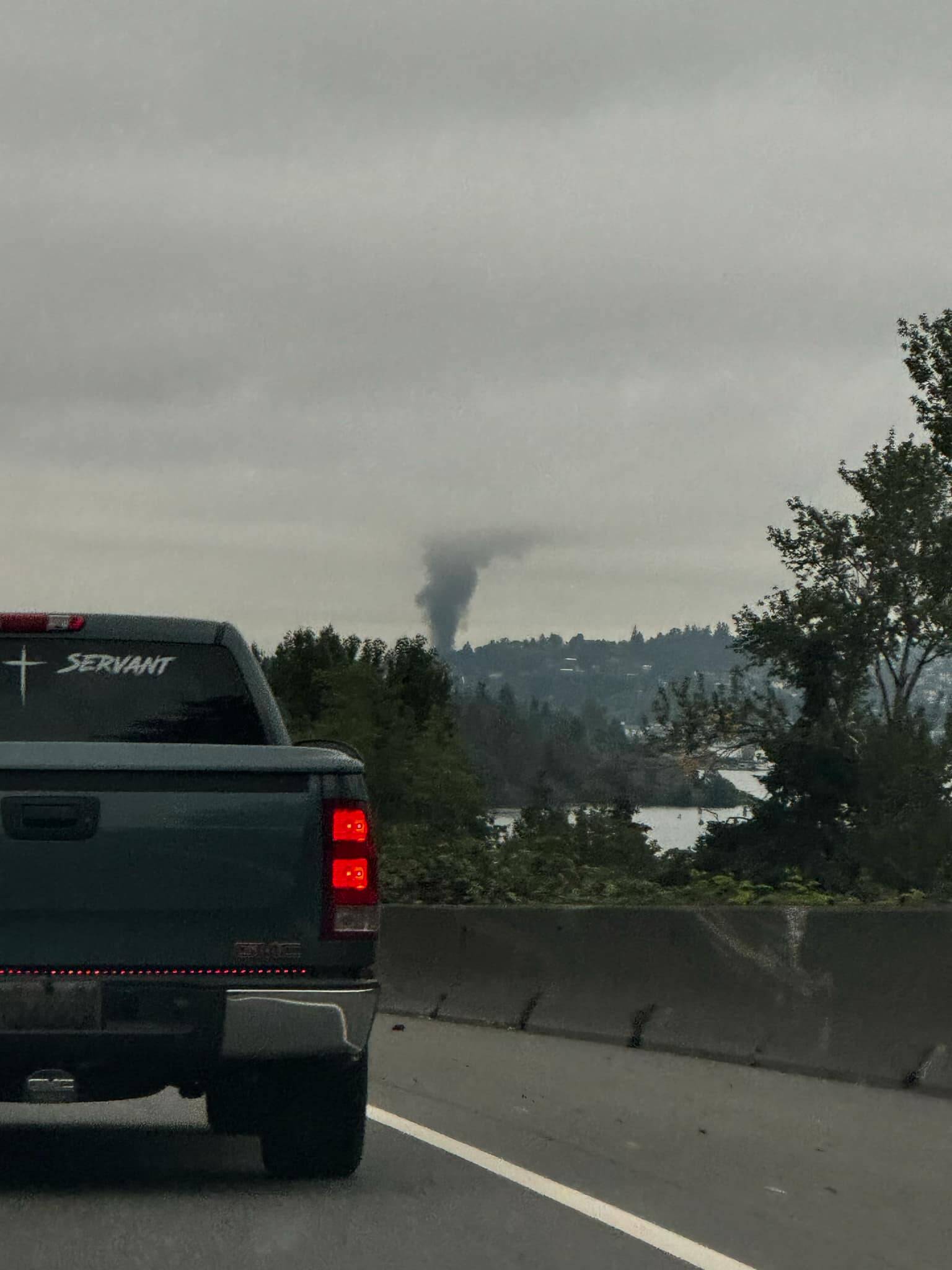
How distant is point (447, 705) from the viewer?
161625 mm

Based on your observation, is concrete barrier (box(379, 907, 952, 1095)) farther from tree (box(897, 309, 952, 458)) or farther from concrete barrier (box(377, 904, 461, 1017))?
tree (box(897, 309, 952, 458))

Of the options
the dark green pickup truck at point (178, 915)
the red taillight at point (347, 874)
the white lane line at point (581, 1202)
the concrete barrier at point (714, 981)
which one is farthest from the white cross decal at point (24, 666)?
the concrete barrier at point (714, 981)

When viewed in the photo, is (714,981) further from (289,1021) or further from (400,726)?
(400,726)

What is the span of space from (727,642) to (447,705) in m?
77.4

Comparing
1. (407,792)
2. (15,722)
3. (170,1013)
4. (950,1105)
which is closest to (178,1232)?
(170,1013)

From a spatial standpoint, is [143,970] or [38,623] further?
[38,623]

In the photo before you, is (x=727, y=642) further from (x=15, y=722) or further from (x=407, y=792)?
(x=15, y=722)

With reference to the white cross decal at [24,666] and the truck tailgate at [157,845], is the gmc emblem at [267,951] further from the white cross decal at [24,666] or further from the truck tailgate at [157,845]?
the white cross decal at [24,666]

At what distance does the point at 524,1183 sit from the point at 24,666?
104 inches

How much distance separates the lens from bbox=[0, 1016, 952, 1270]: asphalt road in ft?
22.8

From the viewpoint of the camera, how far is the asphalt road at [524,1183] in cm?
695

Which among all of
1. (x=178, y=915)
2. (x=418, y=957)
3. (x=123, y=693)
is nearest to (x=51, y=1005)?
(x=178, y=915)

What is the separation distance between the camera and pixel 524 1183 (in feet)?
27.3

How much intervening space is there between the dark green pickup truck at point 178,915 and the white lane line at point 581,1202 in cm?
101
